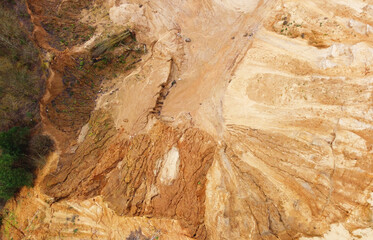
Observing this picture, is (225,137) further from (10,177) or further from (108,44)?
(10,177)

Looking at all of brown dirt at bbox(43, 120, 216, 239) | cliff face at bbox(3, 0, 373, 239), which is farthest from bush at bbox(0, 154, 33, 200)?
brown dirt at bbox(43, 120, 216, 239)

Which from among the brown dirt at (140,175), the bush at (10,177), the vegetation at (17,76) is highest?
the vegetation at (17,76)

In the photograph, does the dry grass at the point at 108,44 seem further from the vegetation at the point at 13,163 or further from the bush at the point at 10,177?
the bush at the point at 10,177

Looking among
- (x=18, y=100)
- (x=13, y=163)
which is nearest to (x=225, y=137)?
(x=13, y=163)

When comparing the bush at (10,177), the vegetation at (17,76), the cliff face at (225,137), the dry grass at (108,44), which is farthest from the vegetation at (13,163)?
the dry grass at (108,44)

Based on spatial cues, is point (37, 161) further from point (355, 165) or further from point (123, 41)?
point (355, 165)

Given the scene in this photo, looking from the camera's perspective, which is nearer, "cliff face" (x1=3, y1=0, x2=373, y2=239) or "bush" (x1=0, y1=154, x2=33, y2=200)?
"cliff face" (x1=3, y1=0, x2=373, y2=239)

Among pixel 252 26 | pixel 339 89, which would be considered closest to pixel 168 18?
pixel 252 26

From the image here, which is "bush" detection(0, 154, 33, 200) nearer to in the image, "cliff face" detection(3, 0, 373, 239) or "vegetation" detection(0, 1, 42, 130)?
"cliff face" detection(3, 0, 373, 239)
